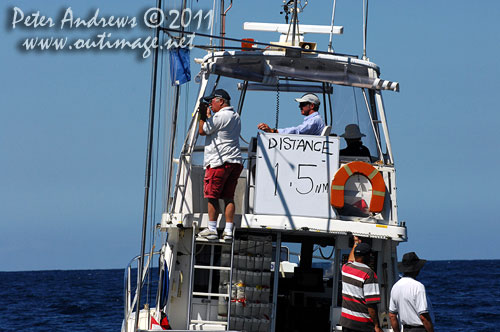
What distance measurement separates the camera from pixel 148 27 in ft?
33.7

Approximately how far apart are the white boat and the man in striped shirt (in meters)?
0.89

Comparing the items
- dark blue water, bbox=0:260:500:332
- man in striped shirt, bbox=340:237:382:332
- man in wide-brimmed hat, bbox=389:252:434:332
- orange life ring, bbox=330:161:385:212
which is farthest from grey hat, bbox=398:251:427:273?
dark blue water, bbox=0:260:500:332

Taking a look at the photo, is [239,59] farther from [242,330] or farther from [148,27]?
[242,330]

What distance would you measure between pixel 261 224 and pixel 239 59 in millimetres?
2090

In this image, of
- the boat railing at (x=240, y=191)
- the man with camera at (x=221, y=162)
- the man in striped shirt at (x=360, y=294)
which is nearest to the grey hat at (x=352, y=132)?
the boat railing at (x=240, y=191)

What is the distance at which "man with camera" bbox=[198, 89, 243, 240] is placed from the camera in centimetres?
999

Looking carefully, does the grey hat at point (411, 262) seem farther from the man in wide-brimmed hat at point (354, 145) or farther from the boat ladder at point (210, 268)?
the man in wide-brimmed hat at point (354, 145)

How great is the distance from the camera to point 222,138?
10039 mm

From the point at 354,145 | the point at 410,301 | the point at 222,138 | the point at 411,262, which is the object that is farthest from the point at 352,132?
the point at 410,301

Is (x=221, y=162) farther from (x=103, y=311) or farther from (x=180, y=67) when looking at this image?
(x=103, y=311)

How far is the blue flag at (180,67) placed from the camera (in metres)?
10.6

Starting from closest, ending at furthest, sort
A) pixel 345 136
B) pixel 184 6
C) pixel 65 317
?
pixel 184 6, pixel 345 136, pixel 65 317

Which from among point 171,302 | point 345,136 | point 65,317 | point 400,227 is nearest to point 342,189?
point 400,227

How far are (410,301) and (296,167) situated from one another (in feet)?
7.00
